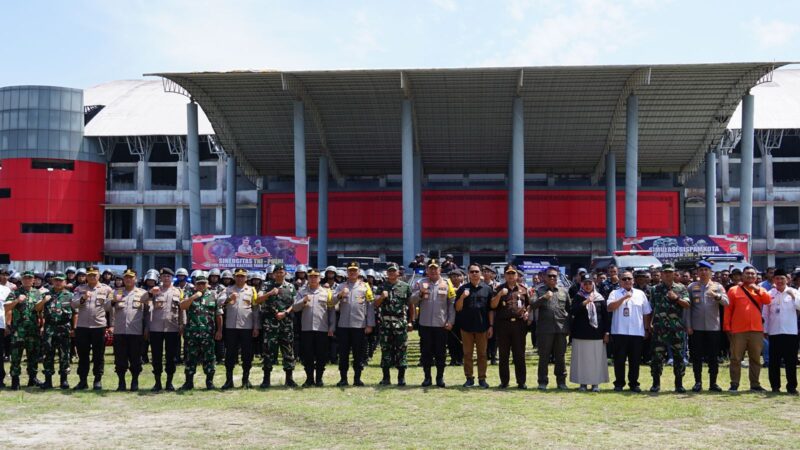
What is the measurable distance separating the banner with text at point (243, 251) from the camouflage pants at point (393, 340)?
2301cm

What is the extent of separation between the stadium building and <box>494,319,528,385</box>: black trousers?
2729 centimetres

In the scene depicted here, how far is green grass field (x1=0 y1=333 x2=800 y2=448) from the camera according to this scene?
891cm

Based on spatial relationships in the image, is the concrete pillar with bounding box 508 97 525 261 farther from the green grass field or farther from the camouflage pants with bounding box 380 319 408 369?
the camouflage pants with bounding box 380 319 408 369

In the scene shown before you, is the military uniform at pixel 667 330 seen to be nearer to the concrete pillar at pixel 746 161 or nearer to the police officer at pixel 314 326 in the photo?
the police officer at pixel 314 326

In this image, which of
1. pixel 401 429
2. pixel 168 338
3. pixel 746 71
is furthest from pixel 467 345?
pixel 746 71

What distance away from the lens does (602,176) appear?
54.6 meters

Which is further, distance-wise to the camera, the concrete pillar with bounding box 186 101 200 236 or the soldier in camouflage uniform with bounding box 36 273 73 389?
the concrete pillar with bounding box 186 101 200 236

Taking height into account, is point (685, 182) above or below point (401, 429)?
above

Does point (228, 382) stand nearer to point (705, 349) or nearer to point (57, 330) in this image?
point (57, 330)

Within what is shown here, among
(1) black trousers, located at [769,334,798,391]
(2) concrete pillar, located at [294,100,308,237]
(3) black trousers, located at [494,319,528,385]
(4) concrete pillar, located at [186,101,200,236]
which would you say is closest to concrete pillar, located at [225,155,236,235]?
(4) concrete pillar, located at [186,101,200,236]

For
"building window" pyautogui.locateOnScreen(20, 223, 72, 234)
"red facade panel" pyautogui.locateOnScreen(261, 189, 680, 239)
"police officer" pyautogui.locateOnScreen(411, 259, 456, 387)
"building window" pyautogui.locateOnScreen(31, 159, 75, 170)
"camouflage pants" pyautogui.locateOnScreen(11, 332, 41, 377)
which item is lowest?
"camouflage pants" pyautogui.locateOnScreen(11, 332, 41, 377)

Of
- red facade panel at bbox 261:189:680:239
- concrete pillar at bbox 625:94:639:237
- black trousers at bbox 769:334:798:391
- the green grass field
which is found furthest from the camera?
red facade panel at bbox 261:189:680:239

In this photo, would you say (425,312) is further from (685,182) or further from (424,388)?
(685,182)

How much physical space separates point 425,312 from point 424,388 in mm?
1353
